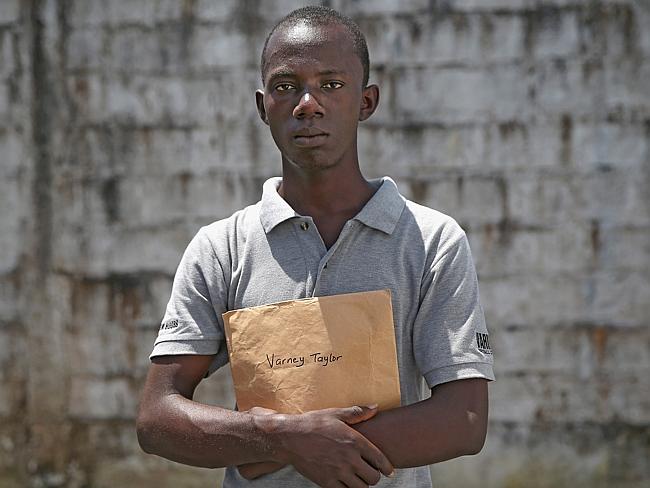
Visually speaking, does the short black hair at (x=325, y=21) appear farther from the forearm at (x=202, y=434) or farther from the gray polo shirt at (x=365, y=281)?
the forearm at (x=202, y=434)

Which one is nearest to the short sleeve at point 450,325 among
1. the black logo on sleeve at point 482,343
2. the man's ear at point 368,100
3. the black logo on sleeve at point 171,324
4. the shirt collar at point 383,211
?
the black logo on sleeve at point 482,343

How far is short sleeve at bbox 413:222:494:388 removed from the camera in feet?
5.82

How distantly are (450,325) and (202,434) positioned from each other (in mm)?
491

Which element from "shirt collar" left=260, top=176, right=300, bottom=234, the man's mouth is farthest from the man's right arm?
the man's mouth

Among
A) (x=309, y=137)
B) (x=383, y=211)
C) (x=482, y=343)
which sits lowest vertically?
(x=482, y=343)

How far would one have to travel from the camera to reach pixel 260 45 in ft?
13.8

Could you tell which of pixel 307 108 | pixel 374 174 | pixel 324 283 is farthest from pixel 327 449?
pixel 374 174

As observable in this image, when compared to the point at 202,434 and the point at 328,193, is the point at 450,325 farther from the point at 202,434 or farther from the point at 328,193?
the point at 202,434

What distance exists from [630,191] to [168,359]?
9.06 feet

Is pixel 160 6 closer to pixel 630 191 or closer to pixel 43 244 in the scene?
pixel 43 244

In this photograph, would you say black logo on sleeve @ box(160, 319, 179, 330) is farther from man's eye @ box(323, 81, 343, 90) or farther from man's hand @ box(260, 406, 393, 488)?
man's eye @ box(323, 81, 343, 90)

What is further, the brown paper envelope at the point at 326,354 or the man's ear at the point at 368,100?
the man's ear at the point at 368,100

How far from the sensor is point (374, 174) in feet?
13.7

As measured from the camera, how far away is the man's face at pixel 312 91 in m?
1.81
